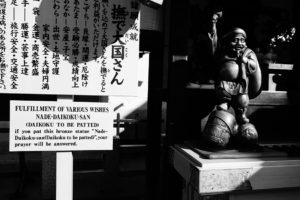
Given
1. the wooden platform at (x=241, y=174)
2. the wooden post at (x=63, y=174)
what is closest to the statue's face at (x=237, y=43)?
the wooden platform at (x=241, y=174)

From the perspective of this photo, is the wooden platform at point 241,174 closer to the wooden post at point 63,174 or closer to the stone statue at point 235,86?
the stone statue at point 235,86

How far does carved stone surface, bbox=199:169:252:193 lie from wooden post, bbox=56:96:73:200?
1.25 meters

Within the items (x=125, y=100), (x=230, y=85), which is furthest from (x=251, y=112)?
(x=125, y=100)

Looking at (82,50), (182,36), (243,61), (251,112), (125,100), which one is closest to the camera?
(82,50)

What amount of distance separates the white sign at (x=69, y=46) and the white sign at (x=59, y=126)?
143 mm

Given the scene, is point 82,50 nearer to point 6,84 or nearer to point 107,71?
point 107,71

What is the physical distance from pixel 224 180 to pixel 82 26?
196 cm

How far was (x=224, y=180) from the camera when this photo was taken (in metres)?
2.43

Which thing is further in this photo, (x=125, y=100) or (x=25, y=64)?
(x=125, y=100)

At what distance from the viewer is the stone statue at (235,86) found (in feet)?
8.84

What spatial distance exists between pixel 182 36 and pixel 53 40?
1460 millimetres

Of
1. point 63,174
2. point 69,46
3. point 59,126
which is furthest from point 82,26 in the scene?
point 63,174

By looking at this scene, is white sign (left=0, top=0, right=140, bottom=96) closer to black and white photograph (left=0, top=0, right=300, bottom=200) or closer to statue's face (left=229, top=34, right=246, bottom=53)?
black and white photograph (left=0, top=0, right=300, bottom=200)

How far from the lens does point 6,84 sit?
237cm
